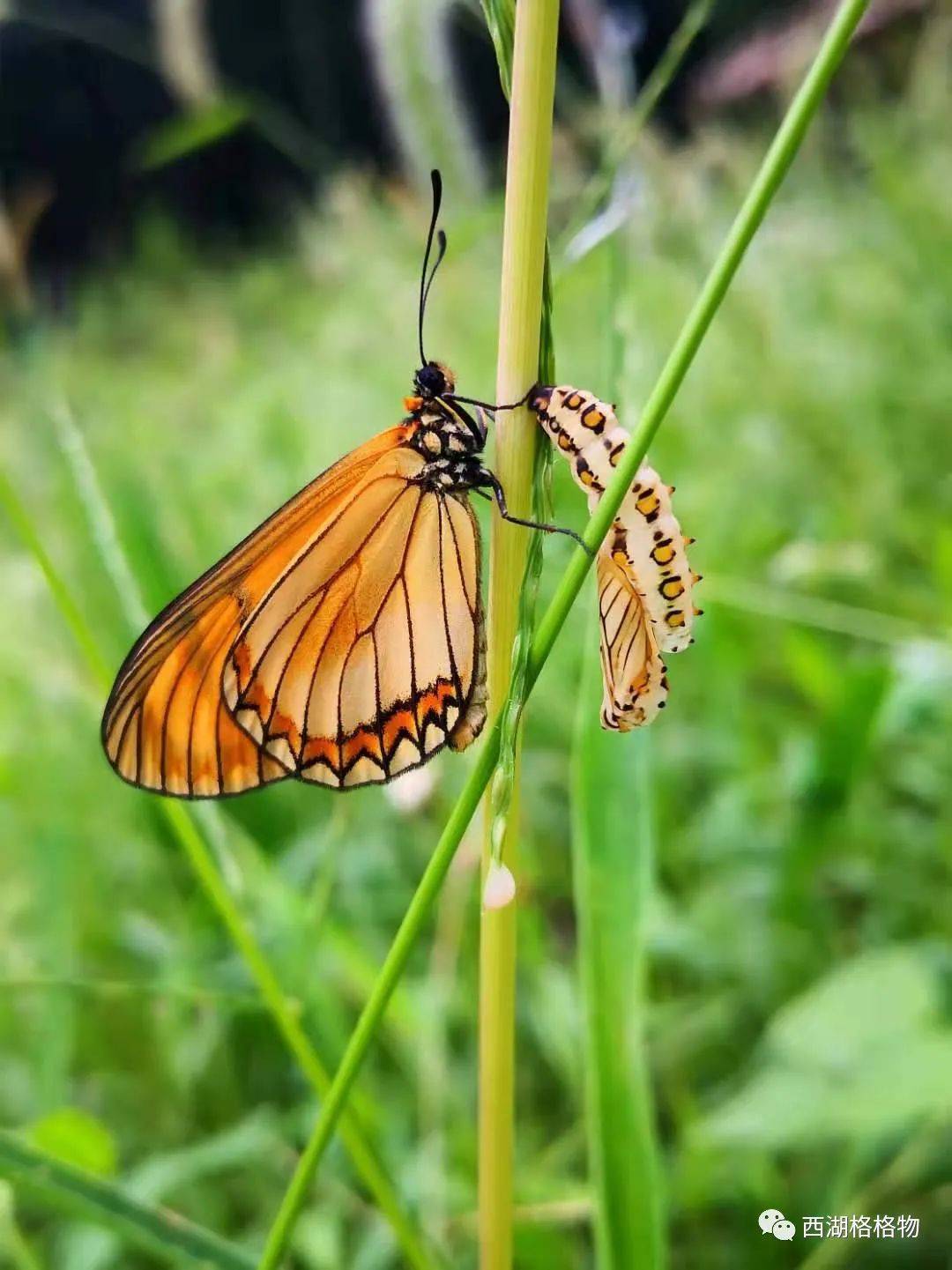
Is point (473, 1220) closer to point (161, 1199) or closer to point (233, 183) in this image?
point (161, 1199)

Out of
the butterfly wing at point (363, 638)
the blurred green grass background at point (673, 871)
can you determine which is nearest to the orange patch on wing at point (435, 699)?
the butterfly wing at point (363, 638)

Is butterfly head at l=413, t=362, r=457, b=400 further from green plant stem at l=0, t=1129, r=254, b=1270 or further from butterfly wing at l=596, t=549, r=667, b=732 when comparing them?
green plant stem at l=0, t=1129, r=254, b=1270

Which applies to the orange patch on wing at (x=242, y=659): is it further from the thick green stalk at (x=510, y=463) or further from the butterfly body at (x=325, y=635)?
the thick green stalk at (x=510, y=463)

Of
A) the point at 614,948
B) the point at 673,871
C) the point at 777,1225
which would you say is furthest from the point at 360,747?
the point at 673,871

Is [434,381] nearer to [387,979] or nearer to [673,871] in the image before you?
[387,979]

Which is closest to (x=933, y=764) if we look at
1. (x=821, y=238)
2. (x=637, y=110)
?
(x=637, y=110)
